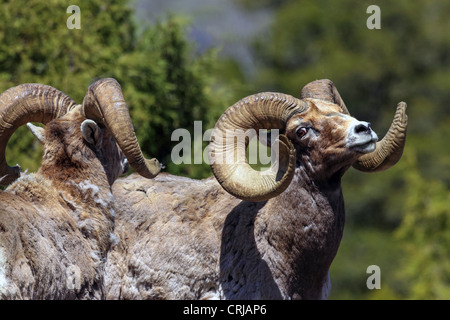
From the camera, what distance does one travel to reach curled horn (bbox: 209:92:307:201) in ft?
34.7

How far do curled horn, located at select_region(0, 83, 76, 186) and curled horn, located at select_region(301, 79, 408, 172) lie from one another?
3.13m

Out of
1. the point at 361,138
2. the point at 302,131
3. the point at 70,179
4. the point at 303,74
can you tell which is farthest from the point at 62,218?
the point at 303,74

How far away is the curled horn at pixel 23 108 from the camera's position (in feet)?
37.1

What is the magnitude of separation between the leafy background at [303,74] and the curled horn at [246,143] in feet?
18.2

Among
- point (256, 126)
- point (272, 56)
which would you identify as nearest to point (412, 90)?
point (272, 56)

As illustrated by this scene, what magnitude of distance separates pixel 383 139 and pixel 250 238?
7.08 feet

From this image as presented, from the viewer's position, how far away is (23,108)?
448 inches

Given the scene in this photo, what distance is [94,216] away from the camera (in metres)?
11.1

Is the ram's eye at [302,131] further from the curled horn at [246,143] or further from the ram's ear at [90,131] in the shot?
the ram's ear at [90,131]

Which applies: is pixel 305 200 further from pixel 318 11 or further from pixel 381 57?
pixel 318 11

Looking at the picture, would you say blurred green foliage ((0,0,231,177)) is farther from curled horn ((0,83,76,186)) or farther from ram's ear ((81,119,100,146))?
ram's ear ((81,119,100,146))
